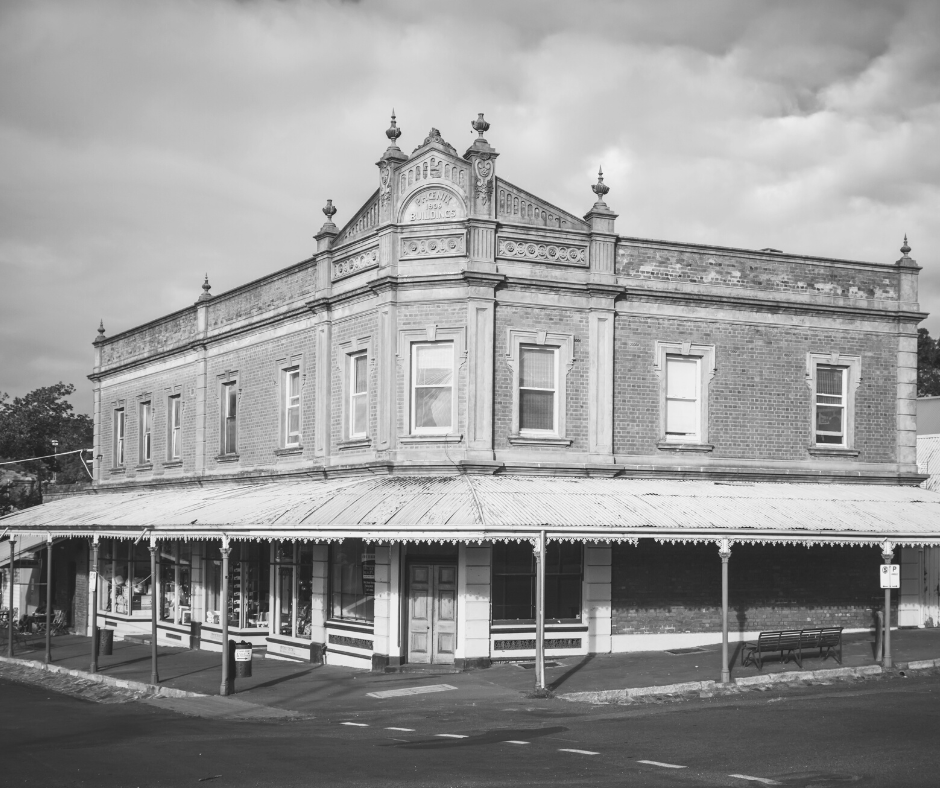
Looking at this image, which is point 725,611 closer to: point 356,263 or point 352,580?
point 352,580

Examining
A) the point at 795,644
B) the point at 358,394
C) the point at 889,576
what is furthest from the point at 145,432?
the point at 889,576

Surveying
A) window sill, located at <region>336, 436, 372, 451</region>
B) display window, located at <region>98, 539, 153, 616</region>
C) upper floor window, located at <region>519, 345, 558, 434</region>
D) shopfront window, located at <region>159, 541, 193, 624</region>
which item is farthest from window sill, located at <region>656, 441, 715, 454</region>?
display window, located at <region>98, 539, 153, 616</region>

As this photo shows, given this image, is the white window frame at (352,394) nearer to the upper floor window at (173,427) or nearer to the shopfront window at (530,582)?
the shopfront window at (530,582)

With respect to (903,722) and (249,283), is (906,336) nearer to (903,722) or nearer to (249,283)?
(903,722)

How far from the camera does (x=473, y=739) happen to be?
1488 cm

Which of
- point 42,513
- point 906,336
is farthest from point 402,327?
point 42,513

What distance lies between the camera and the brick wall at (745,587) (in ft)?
76.9

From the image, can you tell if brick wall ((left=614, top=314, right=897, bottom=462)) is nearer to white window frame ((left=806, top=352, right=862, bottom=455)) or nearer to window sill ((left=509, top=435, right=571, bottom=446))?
white window frame ((left=806, top=352, right=862, bottom=455))

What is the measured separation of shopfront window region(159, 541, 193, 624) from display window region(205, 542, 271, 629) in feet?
3.90

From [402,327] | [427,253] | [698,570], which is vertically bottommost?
[698,570]

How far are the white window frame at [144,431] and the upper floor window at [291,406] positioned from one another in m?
9.25

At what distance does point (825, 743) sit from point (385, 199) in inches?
555

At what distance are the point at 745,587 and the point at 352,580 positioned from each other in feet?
27.3

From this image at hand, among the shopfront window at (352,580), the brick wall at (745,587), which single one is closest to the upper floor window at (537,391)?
the brick wall at (745,587)
